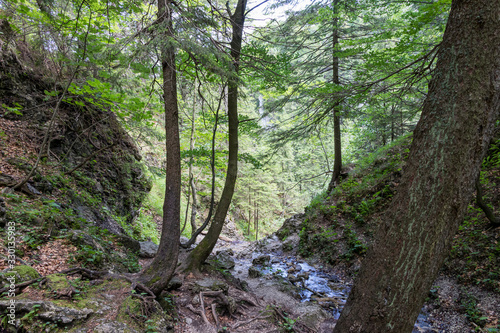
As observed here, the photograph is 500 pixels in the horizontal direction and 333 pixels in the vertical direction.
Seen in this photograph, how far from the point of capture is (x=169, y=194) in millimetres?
4316

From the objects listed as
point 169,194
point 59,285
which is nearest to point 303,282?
point 169,194

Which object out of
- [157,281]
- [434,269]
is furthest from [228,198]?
[434,269]

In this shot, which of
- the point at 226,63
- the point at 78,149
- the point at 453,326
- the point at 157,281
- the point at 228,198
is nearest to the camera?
the point at 157,281

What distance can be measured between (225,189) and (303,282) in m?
4.11

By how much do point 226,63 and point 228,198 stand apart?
3488mm

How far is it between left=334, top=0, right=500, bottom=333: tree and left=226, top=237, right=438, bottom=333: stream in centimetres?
344

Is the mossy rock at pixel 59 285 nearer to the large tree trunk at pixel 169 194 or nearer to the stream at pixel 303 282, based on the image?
the large tree trunk at pixel 169 194

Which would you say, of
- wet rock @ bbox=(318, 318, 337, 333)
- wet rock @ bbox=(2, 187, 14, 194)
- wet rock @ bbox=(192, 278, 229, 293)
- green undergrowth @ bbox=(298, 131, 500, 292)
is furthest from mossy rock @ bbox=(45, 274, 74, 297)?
green undergrowth @ bbox=(298, 131, 500, 292)

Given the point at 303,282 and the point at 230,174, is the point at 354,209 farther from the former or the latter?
the point at 230,174

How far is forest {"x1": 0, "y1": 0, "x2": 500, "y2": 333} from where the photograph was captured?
86.7 inches

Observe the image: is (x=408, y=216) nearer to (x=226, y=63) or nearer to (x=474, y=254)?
(x=226, y=63)

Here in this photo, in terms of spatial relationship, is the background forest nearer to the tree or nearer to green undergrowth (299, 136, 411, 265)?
the tree

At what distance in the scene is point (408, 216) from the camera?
7.45 feet

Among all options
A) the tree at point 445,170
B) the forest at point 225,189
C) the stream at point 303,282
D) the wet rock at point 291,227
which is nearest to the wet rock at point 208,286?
the forest at point 225,189
